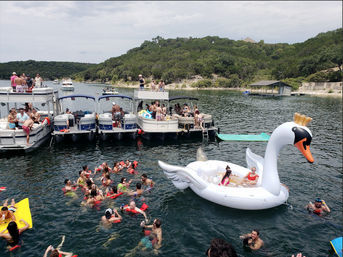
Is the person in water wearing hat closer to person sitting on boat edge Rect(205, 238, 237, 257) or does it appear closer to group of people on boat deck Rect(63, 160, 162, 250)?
group of people on boat deck Rect(63, 160, 162, 250)

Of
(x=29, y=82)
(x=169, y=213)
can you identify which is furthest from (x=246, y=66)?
(x=169, y=213)

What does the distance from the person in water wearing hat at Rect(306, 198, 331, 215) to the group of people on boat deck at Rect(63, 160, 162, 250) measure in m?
7.06

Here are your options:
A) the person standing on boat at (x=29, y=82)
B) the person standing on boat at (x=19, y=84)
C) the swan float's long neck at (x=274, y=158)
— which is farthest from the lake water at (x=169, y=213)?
the person standing on boat at (x=29, y=82)

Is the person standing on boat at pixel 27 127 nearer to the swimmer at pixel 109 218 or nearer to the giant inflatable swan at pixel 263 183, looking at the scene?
the swimmer at pixel 109 218

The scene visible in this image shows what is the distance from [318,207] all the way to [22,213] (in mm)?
13003

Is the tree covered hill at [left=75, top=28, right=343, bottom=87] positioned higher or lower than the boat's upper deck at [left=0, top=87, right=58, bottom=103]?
higher

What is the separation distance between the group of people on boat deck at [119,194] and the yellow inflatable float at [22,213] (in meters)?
1.94

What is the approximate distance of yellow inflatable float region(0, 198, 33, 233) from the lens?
9.51 metres

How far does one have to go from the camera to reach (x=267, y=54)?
18425cm

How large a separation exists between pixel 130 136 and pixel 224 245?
19.7m

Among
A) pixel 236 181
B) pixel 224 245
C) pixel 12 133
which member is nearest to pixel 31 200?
pixel 12 133

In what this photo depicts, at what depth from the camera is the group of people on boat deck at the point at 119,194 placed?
29.4ft

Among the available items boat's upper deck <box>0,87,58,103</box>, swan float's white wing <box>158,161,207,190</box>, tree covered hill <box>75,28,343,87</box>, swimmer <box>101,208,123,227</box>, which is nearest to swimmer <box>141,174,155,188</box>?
swan float's white wing <box>158,161,207,190</box>

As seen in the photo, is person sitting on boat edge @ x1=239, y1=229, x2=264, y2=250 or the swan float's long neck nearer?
person sitting on boat edge @ x1=239, y1=229, x2=264, y2=250
